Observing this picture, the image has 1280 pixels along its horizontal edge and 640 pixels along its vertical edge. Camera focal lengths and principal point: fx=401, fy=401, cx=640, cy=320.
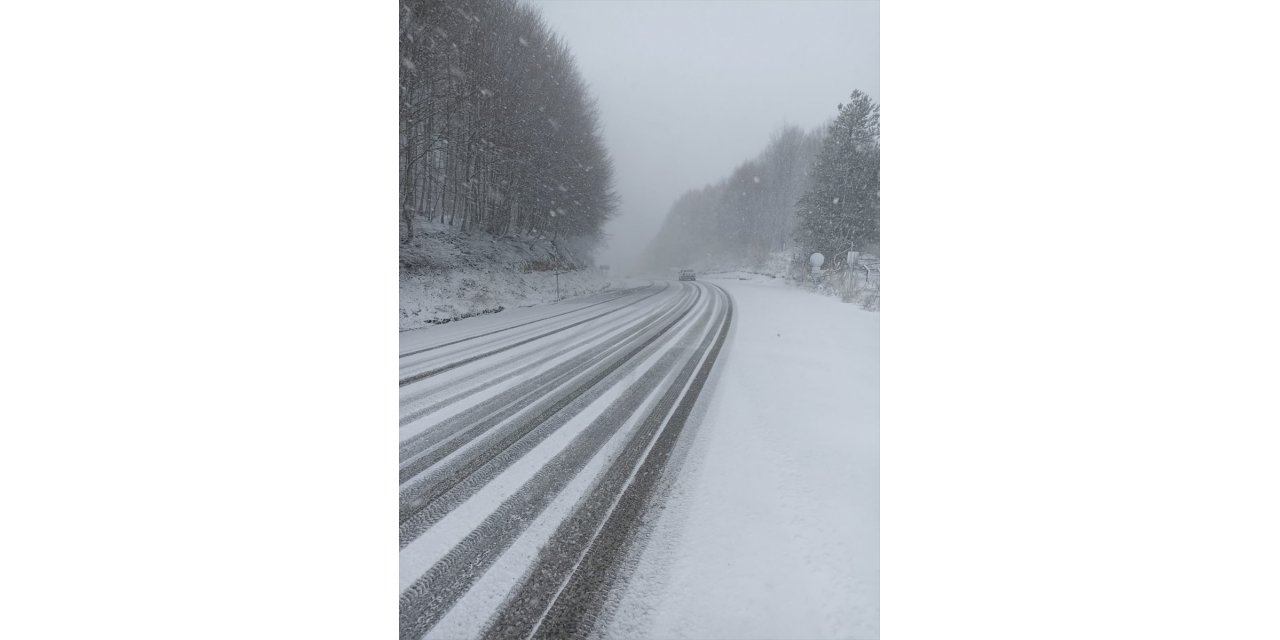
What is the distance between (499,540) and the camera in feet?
3.53

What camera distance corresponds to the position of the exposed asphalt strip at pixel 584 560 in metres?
0.88

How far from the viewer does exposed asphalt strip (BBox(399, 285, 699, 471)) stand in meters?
1.50

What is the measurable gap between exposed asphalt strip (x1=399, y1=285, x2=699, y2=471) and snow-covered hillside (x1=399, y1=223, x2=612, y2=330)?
314mm

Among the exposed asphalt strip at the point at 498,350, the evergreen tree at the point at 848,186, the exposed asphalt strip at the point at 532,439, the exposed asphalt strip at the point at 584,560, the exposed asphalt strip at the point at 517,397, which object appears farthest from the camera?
the exposed asphalt strip at the point at 498,350

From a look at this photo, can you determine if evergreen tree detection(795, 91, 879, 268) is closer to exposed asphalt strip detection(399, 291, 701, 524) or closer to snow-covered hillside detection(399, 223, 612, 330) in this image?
snow-covered hillside detection(399, 223, 612, 330)

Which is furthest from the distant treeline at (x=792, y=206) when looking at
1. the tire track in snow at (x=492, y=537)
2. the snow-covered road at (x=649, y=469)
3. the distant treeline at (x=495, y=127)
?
the tire track in snow at (x=492, y=537)

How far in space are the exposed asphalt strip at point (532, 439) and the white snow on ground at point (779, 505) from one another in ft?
1.03

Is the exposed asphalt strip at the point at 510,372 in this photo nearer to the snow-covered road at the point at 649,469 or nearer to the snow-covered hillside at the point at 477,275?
the snow-covered road at the point at 649,469

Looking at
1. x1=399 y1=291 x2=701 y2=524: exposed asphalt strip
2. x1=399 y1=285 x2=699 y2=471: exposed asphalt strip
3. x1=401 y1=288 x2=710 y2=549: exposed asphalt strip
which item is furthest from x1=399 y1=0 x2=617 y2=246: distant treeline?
x1=399 y1=291 x2=701 y2=524: exposed asphalt strip

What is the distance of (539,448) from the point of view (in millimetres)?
1405

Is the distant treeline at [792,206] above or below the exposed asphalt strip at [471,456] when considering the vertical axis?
above

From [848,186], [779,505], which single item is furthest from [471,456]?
[848,186]

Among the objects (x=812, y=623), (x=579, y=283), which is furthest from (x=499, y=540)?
(x=579, y=283)
